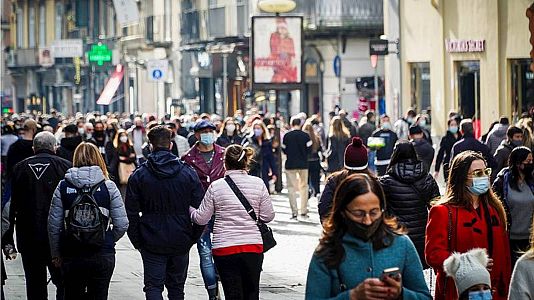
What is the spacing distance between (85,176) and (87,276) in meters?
0.75

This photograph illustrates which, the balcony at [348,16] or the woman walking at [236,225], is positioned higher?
the balcony at [348,16]

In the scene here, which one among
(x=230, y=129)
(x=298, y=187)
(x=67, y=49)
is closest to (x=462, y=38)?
(x=230, y=129)

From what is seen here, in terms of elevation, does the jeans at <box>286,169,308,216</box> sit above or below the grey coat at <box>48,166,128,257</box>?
below

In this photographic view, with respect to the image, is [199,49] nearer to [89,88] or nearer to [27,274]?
[89,88]

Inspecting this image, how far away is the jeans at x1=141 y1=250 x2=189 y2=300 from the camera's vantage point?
12.2 metres

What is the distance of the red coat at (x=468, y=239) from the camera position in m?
9.24

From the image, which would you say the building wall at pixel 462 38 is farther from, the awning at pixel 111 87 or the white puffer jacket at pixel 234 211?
the white puffer jacket at pixel 234 211

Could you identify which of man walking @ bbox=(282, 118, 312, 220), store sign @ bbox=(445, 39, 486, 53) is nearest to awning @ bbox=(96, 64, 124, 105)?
store sign @ bbox=(445, 39, 486, 53)

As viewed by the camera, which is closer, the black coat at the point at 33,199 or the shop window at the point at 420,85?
the black coat at the point at 33,199

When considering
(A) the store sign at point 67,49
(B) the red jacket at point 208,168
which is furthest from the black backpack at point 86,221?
(A) the store sign at point 67,49

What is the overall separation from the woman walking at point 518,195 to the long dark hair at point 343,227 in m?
5.35

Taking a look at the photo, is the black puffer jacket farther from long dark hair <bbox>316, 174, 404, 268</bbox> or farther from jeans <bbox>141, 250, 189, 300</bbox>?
long dark hair <bbox>316, 174, 404, 268</bbox>

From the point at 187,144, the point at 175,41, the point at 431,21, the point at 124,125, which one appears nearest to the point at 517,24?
the point at 431,21

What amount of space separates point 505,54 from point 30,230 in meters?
20.1
